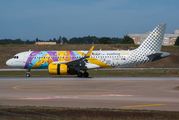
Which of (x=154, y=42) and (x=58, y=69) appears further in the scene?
(x=154, y=42)

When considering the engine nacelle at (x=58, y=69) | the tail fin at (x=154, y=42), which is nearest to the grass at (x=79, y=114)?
the engine nacelle at (x=58, y=69)

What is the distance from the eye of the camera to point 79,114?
11.2m

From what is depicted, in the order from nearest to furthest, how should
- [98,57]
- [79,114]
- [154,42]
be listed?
[79,114] → [98,57] → [154,42]

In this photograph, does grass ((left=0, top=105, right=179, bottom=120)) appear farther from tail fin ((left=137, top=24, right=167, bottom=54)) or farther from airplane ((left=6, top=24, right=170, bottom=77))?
tail fin ((left=137, top=24, right=167, bottom=54))

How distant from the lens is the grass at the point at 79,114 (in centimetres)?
1050

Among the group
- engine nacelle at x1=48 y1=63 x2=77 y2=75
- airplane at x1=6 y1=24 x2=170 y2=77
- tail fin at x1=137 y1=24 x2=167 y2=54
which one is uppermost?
tail fin at x1=137 y1=24 x2=167 y2=54

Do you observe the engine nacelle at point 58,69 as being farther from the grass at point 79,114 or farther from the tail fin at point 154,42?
the grass at point 79,114

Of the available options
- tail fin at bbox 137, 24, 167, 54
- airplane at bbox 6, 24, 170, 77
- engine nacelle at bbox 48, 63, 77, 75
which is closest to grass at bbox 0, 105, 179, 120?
engine nacelle at bbox 48, 63, 77, 75

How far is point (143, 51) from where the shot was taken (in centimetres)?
3419

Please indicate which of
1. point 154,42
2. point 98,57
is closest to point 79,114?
point 98,57

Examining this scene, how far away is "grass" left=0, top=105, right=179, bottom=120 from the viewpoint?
10.5 meters

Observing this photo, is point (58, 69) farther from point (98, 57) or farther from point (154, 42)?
point (154, 42)

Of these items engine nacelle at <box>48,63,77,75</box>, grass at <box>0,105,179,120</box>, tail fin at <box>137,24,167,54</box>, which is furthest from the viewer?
tail fin at <box>137,24,167,54</box>

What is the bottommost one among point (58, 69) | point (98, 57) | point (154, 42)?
point (58, 69)
